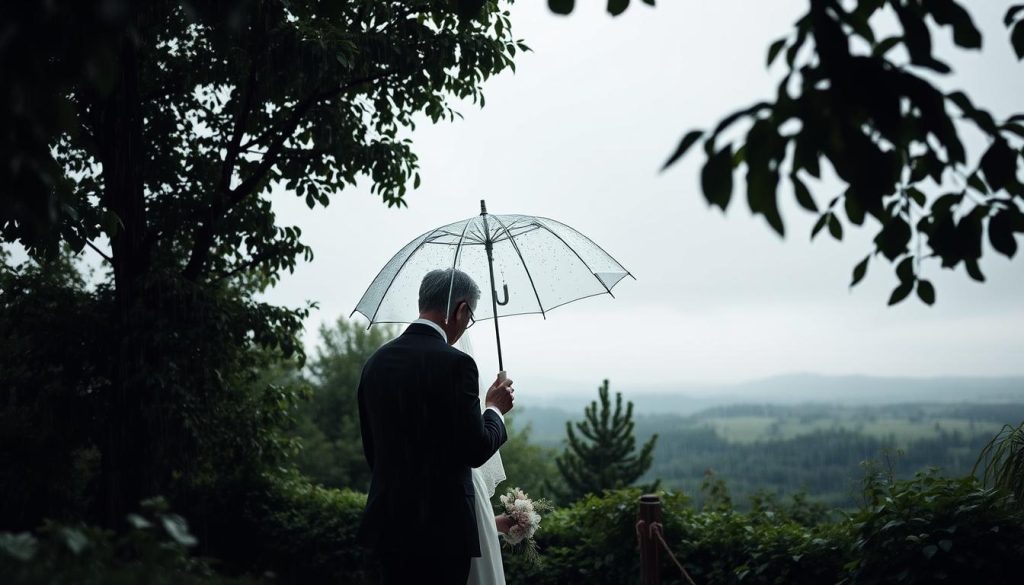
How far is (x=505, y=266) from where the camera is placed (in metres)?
4.77

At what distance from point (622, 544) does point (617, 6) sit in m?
4.64

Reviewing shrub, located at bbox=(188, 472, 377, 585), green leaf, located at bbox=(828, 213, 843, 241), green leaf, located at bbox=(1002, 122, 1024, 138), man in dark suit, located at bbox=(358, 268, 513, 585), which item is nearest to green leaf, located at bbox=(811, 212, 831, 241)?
green leaf, located at bbox=(828, 213, 843, 241)

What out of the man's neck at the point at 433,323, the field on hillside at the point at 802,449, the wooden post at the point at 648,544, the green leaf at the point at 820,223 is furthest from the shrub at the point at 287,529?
the field on hillside at the point at 802,449

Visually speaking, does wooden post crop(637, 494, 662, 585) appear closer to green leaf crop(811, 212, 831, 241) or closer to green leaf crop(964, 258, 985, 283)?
green leaf crop(811, 212, 831, 241)

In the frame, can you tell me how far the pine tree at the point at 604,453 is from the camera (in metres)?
20.1

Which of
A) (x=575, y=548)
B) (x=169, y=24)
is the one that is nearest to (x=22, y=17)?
(x=575, y=548)

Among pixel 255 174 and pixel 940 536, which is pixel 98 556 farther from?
pixel 255 174

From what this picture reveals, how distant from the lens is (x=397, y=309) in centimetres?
465

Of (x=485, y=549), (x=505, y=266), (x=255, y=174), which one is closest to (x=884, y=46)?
(x=485, y=549)

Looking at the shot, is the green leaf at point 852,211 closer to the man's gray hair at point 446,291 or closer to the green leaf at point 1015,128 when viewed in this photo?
the green leaf at point 1015,128

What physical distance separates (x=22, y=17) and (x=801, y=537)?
4.97m

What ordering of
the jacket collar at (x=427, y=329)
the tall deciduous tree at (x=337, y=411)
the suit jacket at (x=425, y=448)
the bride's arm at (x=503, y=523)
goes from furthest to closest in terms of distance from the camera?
the tall deciduous tree at (x=337, y=411), the bride's arm at (x=503, y=523), the jacket collar at (x=427, y=329), the suit jacket at (x=425, y=448)

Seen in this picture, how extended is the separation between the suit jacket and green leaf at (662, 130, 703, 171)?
1.94 m

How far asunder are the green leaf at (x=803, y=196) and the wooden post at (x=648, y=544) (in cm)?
370
